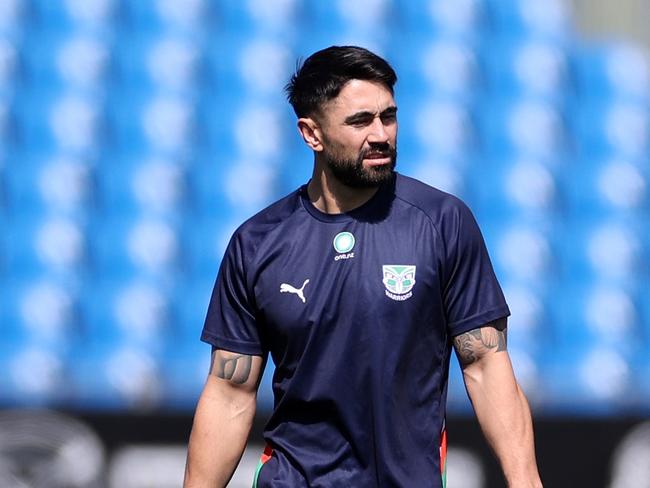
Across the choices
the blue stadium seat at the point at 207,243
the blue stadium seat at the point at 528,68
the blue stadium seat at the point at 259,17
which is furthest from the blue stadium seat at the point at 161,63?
the blue stadium seat at the point at 528,68

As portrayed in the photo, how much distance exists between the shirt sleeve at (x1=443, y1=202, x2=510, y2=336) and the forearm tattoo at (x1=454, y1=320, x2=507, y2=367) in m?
0.02

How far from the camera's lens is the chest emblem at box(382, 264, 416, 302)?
3.79 metres

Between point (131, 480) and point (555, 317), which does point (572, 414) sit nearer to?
point (131, 480)

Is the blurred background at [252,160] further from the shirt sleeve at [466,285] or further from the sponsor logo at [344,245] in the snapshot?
the shirt sleeve at [466,285]

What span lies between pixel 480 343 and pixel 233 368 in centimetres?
82

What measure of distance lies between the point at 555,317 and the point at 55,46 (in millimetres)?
4510

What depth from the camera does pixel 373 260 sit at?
3.88 metres

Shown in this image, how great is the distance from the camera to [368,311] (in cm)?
382

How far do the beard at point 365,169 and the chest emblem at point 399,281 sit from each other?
10.6 inches

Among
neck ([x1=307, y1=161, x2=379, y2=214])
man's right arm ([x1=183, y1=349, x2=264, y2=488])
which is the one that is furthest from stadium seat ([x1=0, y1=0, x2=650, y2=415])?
neck ([x1=307, y1=161, x2=379, y2=214])

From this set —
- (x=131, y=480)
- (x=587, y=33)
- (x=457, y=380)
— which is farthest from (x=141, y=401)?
(x=587, y=33)

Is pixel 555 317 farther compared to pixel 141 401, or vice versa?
pixel 555 317

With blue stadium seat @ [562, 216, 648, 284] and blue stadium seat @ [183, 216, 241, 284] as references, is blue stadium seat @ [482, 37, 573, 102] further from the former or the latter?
blue stadium seat @ [183, 216, 241, 284]

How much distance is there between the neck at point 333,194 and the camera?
4004mm
